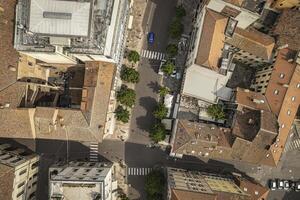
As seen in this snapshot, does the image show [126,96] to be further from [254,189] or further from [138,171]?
[254,189]

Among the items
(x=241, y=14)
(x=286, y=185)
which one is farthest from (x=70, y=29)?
(x=286, y=185)

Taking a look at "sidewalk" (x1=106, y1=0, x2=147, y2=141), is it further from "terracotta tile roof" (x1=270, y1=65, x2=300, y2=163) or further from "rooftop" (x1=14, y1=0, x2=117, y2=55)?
"terracotta tile roof" (x1=270, y1=65, x2=300, y2=163)

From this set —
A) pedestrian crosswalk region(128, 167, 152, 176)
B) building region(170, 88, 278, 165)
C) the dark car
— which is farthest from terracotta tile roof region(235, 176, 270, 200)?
the dark car

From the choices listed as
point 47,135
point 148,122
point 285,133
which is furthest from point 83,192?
point 285,133

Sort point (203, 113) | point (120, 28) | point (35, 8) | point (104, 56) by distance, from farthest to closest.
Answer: point (203, 113), point (120, 28), point (104, 56), point (35, 8)

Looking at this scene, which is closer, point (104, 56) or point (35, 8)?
point (35, 8)

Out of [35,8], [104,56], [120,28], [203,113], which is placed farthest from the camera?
[203,113]

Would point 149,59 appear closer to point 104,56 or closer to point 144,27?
point 144,27
